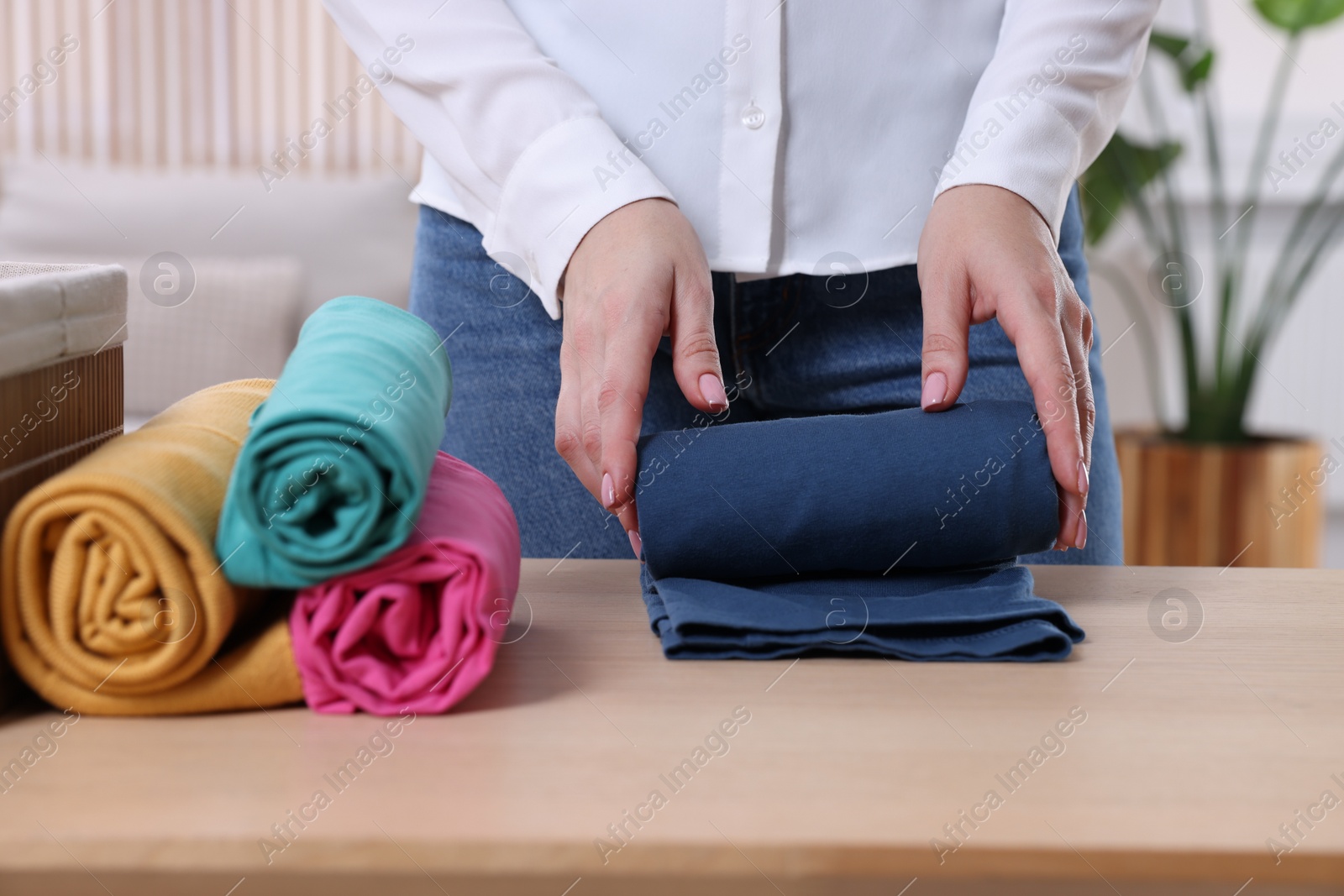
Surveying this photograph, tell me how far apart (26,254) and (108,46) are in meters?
0.74

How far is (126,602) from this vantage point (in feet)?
1.28

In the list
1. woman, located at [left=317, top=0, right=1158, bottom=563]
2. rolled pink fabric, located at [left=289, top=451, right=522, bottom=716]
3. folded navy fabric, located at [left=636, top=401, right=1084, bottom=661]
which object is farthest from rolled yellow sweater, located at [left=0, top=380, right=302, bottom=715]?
woman, located at [left=317, top=0, right=1158, bottom=563]

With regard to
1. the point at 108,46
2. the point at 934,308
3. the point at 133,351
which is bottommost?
the point at 133,351

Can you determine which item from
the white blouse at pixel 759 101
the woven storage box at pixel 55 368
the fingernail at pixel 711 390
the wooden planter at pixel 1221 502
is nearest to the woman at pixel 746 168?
the white blouse at pixel 759 101

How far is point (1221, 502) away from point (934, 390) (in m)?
1.68

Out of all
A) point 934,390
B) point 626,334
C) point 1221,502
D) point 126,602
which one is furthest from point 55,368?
point 1221,502

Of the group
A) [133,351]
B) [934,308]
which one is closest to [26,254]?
[133,351]

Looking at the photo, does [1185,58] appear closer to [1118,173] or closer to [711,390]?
[1118,173]

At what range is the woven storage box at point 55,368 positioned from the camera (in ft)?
1.37

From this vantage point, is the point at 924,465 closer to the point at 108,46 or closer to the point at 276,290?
the point at 276,290

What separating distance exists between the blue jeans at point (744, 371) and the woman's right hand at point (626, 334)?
Result: 0.43ft

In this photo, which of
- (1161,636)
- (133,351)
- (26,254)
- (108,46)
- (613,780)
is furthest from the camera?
(108,46)

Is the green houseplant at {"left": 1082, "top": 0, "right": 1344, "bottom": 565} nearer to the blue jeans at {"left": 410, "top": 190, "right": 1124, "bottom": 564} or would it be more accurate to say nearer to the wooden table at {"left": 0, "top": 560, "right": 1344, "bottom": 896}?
the blue jeans at {"left": 410, "top": 190, "right": 1124, "bottom": 564}

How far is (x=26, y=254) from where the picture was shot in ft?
7.43
